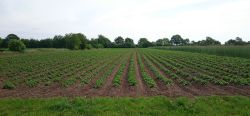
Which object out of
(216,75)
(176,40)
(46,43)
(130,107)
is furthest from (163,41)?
(130,107)

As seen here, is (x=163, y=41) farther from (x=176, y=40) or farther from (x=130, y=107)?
(x=130, y=107)

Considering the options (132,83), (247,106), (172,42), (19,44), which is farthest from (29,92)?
(172,42)

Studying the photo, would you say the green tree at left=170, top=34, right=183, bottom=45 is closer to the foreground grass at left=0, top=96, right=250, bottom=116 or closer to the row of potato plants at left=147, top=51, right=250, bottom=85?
the row of potato plants at left=147, top=51, right=250, bottom=85

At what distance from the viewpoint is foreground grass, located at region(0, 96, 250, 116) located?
6398mm

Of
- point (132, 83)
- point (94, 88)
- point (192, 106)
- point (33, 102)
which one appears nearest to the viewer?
point (192, 106)

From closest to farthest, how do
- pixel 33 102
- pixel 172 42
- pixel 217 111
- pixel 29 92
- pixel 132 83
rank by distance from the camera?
pixel 217 111
pixel 33 102
pixel 29 92
pixel 132 83
pixel 172 42

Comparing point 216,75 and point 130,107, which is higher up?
point 130,107

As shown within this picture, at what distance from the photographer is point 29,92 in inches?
407

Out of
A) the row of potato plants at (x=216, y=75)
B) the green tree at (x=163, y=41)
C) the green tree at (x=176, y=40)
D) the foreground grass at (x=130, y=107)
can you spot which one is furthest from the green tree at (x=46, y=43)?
the foreground grass at (x=130, y=107)

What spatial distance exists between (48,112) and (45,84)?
20.5ft

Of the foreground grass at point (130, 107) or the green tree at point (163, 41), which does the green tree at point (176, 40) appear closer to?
the green tree at point (163, 41)

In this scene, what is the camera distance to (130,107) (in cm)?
691

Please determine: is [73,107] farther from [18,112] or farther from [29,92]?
[29,92]

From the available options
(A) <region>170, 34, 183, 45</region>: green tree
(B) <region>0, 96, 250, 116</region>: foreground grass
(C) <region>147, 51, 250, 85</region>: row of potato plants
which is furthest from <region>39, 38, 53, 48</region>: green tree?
(B) <region>0, 96, 250, 116</region>: foreground grass
